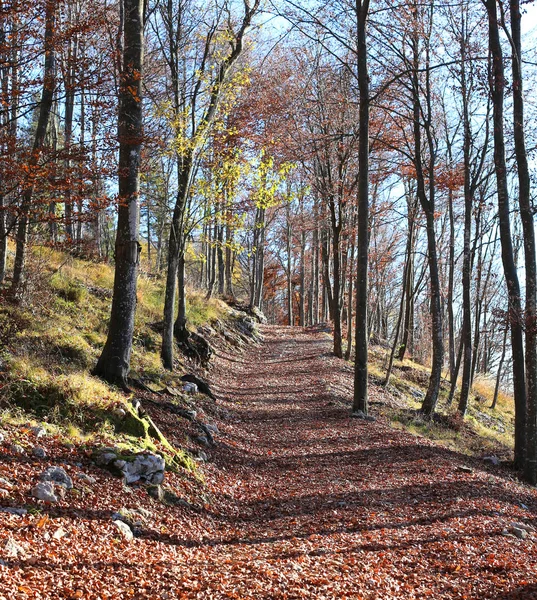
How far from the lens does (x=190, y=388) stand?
1025 centimetres

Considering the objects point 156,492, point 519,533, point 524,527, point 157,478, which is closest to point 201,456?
point 157,478

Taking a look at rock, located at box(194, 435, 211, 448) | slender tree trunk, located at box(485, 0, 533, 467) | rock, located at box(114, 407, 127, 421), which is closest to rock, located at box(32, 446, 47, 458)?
rock, located at box(114, 407, 127, 421)

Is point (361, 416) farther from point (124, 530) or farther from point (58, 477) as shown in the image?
point (58, 477)

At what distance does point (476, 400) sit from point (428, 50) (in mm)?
15217

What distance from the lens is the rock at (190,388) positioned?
1017 centimetres

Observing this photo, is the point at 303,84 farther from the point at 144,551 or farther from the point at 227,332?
the point at 144,551

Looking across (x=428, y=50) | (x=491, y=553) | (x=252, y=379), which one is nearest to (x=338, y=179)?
(x=428, y=50)

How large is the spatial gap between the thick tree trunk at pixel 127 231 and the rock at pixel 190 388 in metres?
2.42

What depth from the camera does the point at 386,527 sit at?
562 cm

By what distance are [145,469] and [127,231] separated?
151 inches

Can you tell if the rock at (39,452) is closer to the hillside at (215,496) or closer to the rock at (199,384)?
the hillside at (215,496)

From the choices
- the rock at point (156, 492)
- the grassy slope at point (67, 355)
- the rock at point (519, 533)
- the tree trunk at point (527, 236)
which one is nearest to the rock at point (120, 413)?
the grassy slope at point (67, 355)

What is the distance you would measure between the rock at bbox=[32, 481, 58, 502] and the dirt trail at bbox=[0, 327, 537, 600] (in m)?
0.13

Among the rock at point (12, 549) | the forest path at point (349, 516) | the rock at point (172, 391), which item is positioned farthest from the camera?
the rock at point (172, 391)
